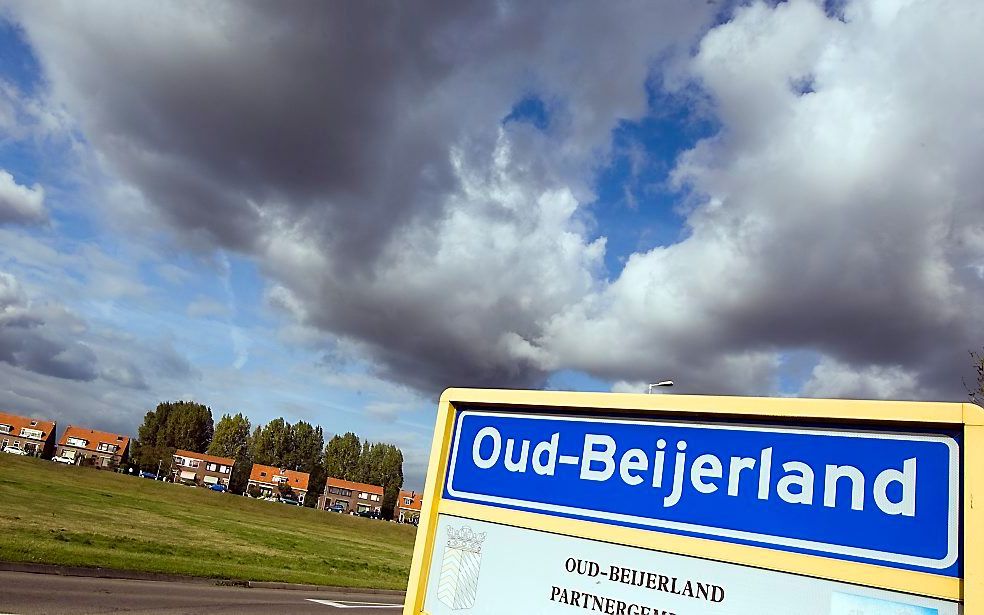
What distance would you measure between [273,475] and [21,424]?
56034 millimetres

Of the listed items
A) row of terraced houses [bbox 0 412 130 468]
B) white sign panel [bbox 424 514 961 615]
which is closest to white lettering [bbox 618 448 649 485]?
white sign panel [bbox 424 514 961 615]

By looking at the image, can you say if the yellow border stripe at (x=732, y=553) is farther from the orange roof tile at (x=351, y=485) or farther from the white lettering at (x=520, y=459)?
the orange roof tile at (x=351, y=485)

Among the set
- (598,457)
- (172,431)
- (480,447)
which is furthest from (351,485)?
(598,457)

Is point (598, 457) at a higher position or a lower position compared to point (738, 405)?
lower

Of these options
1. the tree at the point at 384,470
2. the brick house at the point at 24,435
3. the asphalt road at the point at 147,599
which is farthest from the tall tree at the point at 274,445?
the asphalt road at the point at 147,599

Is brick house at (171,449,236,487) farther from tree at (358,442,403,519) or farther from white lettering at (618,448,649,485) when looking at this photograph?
white lettering at (618,448,649,485)

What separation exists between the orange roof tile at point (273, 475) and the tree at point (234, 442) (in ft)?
9.78

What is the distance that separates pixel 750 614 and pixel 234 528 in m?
40.7

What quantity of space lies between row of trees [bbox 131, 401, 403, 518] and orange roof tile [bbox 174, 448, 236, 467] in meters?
1.08

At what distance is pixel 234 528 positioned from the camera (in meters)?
37.5

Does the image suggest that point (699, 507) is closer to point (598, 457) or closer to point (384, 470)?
point (598, 457)

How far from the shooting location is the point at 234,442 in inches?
4584

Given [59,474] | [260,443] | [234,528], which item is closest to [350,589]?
[234,528]

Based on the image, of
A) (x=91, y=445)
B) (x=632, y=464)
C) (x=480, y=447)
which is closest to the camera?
(x=632, y=464)
